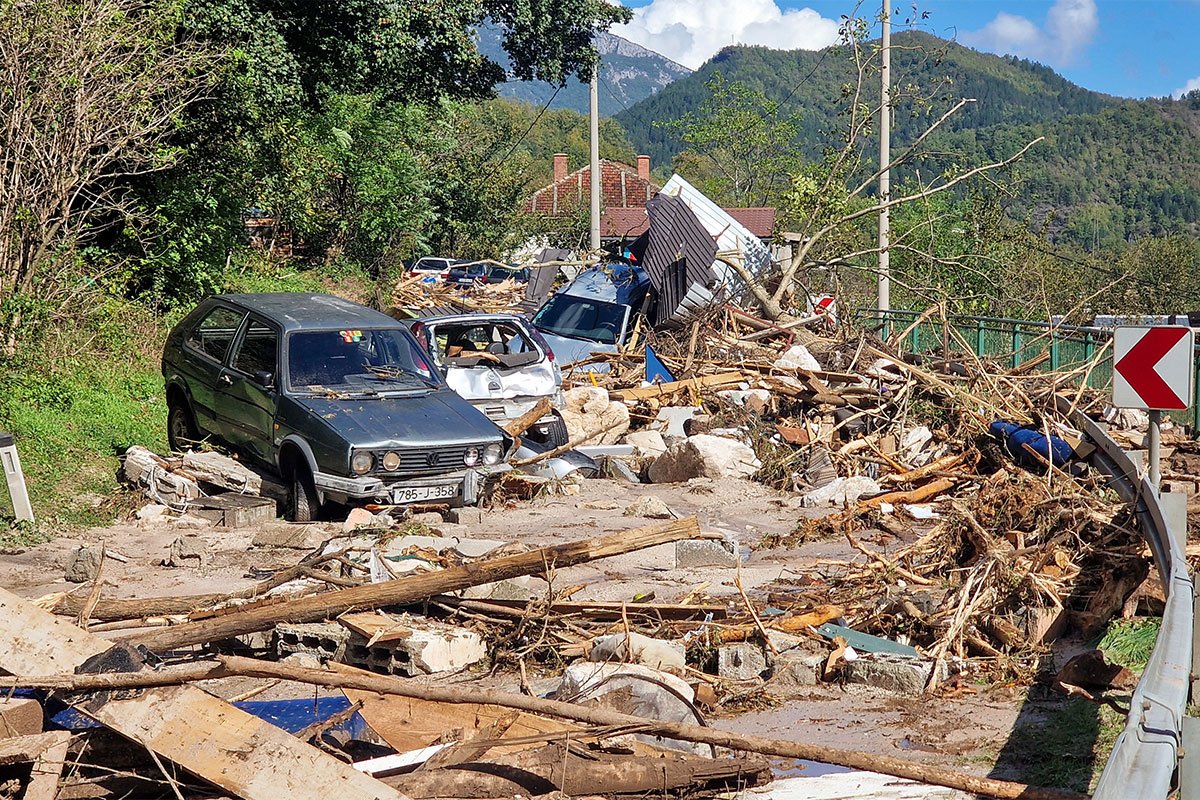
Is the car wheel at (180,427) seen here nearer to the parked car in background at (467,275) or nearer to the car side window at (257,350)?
the car side window at (257,350)

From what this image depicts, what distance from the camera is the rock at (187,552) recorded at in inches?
365

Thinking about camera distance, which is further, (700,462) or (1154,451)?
(700,462)

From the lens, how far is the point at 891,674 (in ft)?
21.3

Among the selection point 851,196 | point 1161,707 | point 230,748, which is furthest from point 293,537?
point 851,196

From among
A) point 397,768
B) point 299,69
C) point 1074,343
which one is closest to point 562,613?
point 397,768

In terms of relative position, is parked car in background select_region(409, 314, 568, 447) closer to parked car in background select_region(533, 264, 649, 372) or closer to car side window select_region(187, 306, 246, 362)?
car side window select_region(187, 306, 246, 362)

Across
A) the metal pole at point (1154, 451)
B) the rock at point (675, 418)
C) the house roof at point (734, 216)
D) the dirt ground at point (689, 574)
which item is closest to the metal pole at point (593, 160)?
the rock at point (675, 418)

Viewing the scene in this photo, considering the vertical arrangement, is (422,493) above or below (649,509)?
above

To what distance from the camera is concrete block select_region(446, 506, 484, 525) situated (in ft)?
35.2

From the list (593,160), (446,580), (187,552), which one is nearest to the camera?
(446,580)

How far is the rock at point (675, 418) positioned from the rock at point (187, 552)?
686 cm

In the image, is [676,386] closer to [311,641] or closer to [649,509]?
[649,509]

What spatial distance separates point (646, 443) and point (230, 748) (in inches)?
417

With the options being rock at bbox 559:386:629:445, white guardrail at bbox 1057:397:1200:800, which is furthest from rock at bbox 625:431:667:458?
white guardrail at bbox 1057:397:1200:800
